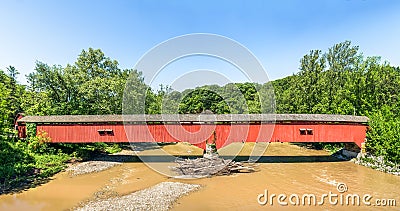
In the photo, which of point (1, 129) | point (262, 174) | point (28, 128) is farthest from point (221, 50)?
point (28, 128)

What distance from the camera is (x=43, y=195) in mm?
14266

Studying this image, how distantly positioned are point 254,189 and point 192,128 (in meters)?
8.24

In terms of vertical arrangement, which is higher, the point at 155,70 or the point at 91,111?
the point at 155,70

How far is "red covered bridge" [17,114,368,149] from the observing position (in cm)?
2208

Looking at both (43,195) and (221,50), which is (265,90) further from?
(43,195)

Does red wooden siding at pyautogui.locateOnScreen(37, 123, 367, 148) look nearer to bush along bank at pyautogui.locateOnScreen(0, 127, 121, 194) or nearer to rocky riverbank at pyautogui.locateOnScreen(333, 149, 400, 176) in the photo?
bush along bank at pyautogui.locateOnScreen(0, 127, 121, 194)

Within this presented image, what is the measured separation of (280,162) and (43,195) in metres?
17.9

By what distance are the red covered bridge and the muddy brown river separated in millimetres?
2707

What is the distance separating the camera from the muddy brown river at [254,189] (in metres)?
13.0

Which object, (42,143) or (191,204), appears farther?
(42,143)

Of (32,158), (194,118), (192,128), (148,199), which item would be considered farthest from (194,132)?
(32,158)

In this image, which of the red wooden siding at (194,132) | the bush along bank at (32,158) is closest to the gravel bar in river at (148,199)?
the bush along bank at (32,158)

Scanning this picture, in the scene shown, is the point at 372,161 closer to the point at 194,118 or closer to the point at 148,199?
the point at 194,118

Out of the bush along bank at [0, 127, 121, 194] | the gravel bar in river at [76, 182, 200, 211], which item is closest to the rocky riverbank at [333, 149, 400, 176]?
the gravel bar in river at [76, 182, 200, 211]
